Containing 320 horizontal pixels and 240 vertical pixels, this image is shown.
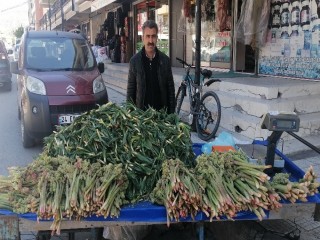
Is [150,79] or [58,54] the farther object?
[58,54]

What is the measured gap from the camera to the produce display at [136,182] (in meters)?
2.35

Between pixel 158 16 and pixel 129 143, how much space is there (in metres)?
14.7

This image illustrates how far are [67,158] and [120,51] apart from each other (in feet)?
59.8

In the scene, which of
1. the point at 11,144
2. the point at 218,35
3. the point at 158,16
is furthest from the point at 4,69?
the point at 11,144

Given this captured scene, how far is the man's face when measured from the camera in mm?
4094

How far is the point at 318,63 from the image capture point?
26.0 ft

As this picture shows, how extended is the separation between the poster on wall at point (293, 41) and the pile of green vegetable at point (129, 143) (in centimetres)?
590

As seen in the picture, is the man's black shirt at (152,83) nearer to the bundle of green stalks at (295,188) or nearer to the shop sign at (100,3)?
the bundle of green stalks at (295,188)

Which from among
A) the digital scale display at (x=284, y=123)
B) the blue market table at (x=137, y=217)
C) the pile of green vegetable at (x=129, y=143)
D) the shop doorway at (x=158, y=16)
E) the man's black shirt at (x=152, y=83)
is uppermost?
the shop doorway at (x=158, y=16)

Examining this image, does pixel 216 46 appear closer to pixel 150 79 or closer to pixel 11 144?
pixel 11 144

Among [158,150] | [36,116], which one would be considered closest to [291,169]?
[158,150]

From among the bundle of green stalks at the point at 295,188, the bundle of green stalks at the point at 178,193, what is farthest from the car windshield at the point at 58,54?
the bundle of green stalks at the point at 295,188

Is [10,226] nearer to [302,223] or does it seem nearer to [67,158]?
[67,158]

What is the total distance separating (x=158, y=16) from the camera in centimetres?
1681
